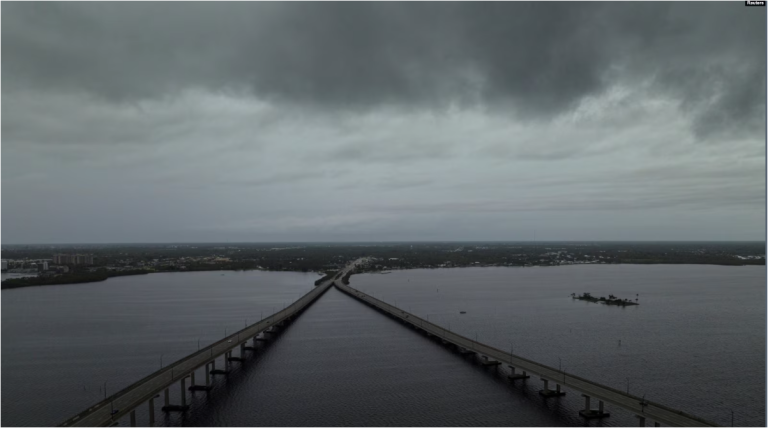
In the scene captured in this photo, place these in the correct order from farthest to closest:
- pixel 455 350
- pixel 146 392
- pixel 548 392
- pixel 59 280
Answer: pixel 59 280
pixel 455 350
pixel 548 392
pixel 146 392

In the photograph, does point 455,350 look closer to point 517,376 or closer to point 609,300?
point 517,376

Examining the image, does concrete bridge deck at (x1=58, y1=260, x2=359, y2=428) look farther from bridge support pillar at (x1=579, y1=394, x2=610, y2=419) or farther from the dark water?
bridge support pillar at (x1=579, y1=394, x2=610, y2=419)

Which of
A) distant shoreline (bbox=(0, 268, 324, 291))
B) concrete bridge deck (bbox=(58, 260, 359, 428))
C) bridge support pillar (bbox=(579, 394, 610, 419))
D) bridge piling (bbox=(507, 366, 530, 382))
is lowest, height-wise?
bridge piling (bbox=(507, 366, 530, 382))

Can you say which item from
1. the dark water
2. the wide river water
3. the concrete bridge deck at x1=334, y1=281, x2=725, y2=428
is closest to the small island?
the wide river water

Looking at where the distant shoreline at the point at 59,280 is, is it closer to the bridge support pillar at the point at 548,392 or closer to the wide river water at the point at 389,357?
the wide river water at the point at 389,357

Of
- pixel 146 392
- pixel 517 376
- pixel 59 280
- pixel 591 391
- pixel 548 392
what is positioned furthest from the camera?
pixel 59 280

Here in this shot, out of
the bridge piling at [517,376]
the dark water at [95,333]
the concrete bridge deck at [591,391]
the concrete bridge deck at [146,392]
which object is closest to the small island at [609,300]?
the concrete bridge deck at [591,391]

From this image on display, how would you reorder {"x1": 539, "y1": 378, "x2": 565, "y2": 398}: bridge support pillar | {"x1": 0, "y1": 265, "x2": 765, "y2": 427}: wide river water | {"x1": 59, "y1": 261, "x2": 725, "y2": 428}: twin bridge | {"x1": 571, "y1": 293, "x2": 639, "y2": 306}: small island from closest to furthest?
{"x1": 59, "y1": 261, "x2": 725, "y2": 428}: twin bridge
{"x1": 0, "y1": 265, "x2": 765, "y2": 427}: wide river water
{"x1": 539, "y1": 378, "x2": 565, "y2": 398}: bridge support pillar
{"x1": 571, "y1": 293, "x2": 639, "y2": 306}: small island

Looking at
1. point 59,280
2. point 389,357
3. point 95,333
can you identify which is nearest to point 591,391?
point 389,357
